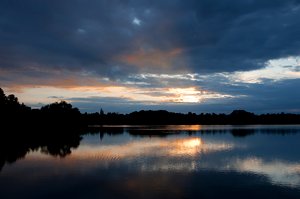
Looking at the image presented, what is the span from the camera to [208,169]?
104 feet

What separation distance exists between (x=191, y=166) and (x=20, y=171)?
17000 millimetres

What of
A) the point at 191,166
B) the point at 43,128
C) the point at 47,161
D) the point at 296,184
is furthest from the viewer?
the point at 43,128

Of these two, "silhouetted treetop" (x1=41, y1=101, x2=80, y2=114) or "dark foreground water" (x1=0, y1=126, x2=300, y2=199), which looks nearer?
"dark foreground water" (x1=0, y1=126, x2=300, y2=199)

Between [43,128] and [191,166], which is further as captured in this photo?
[43,128]

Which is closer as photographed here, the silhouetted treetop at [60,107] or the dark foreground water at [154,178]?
the dark foreground water at [154,178]

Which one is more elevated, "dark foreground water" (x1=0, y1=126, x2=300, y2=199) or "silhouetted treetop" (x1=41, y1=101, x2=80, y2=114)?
"silhouetted treetop" (x1=41, y1=101, x2=80, y2=114)

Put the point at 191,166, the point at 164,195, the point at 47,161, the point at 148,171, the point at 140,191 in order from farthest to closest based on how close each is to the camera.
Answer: the point at 47,161 < the point at 191,166 < the point at 148,171 < the point at 140,191 < the point at 164,195

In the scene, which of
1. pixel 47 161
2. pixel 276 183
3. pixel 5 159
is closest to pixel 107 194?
pixel 276 183

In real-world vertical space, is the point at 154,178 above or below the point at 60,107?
below

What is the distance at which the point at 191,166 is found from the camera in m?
33.3

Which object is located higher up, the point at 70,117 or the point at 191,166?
the point at 70,117

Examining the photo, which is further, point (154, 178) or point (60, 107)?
point (60, 107)

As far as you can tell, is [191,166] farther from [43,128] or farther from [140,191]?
[43,128]

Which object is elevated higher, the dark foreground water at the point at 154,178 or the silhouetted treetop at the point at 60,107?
the silhouetted treetop at the point at 60,107
